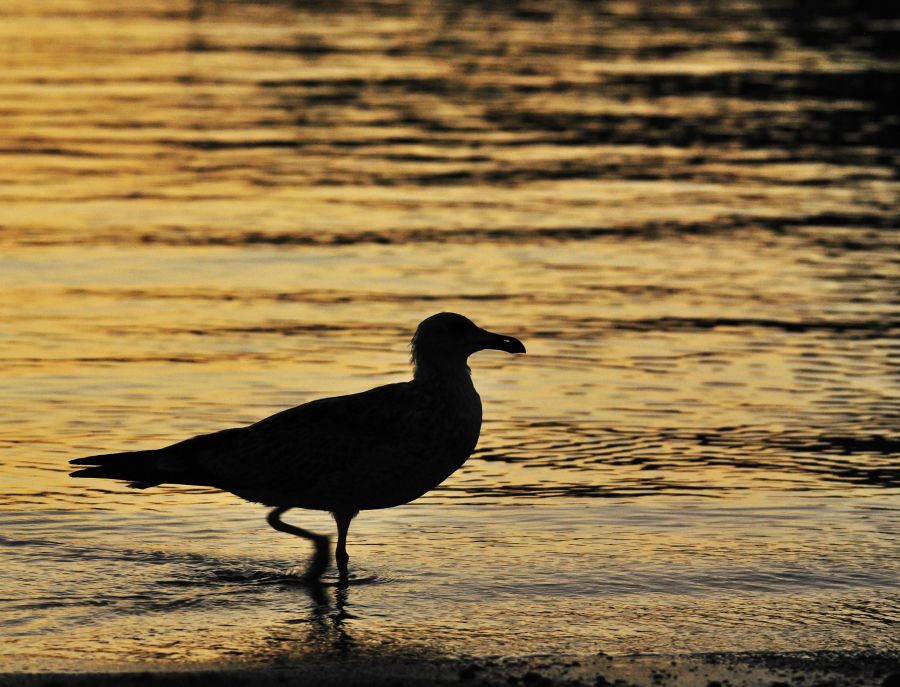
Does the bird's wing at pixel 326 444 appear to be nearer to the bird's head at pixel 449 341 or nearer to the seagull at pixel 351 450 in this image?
the seagull at pixel 351 450

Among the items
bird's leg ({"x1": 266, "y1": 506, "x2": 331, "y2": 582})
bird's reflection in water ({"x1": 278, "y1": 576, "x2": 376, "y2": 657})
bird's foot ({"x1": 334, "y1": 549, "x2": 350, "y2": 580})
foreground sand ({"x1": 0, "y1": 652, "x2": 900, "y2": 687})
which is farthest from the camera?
bird's leg ({"x1": 266, "y1": 506, "x2": 331, "y2": 582})

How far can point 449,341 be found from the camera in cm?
1018

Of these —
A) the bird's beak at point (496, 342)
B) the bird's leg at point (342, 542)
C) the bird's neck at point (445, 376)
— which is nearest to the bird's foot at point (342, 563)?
the bird's leg at point (342, 542)

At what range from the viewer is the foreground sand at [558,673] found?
7.92m

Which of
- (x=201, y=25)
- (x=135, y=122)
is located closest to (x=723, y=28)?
(x=201, y=25)

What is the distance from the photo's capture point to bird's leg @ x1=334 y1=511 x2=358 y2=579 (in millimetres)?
9805

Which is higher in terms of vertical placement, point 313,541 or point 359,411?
point 359,411

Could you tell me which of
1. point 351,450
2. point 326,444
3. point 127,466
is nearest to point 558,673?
point 351,450

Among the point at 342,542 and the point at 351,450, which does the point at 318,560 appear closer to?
the point at 342,542

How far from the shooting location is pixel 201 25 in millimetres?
46219

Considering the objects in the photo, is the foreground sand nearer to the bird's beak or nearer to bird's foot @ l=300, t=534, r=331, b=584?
bird's foot @ l=300, t=534, r=331, b=584

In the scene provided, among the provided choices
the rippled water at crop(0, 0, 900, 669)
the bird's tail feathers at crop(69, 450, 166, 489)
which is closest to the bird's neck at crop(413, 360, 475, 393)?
the rippled water at crop(0, 0, 900, 669)

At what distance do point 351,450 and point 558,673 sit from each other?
2286mm

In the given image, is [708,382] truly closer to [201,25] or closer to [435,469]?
[435,469]
